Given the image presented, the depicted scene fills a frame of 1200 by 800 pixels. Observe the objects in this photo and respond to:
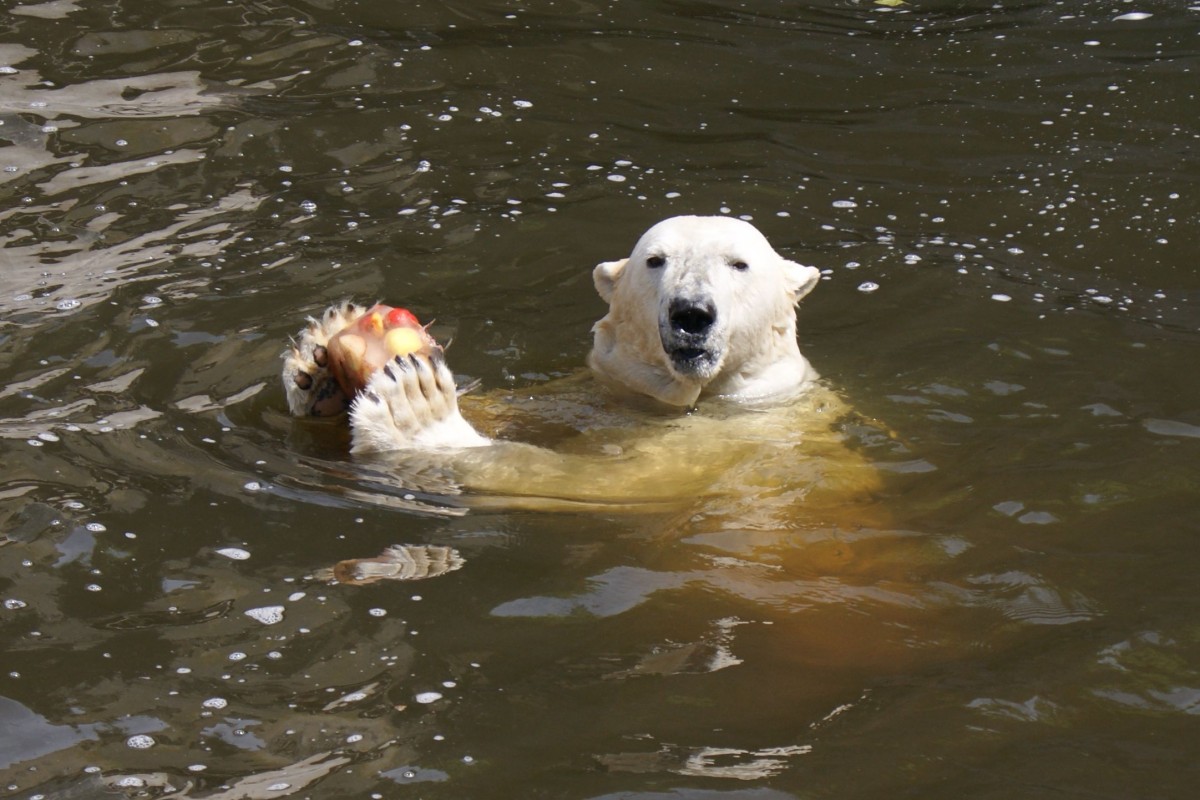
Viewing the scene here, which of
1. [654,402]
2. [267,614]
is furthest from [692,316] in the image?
[267,614]

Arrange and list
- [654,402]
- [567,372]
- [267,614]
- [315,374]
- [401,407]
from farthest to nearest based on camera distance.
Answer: [567,372] < [654,402] < [315,374] < [401,407] < [267,614]

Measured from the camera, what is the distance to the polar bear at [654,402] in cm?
431

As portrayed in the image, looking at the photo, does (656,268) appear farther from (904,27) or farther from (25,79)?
(904,27)

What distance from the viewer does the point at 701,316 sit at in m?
4.52

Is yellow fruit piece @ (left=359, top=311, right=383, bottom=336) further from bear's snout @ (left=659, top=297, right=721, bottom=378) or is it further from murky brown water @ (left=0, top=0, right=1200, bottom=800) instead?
bear's snout @ (left=659, top=297, right=721, bottom=378)

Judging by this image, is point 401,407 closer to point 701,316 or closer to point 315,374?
point 315,374

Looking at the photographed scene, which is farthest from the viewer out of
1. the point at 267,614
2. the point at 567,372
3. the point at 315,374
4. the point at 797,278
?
the point at 567,372

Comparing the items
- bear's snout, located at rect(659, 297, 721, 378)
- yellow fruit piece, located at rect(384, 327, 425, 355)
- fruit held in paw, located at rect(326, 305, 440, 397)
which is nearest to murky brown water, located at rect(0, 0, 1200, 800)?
fruit held in paw, located at rect(326, 305, 440, 397)

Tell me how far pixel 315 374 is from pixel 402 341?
33 centimetres

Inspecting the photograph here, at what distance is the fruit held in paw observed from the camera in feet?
14.4

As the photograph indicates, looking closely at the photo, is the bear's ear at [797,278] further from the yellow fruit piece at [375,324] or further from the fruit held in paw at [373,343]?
the yellow fruit piece at [375,324]

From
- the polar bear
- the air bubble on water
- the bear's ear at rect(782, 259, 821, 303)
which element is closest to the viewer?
the air bubble on water

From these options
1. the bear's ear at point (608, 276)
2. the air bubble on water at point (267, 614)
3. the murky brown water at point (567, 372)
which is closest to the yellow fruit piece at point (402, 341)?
the murky brown water at point (567, 372)

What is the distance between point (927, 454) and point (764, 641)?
4.83 ft
